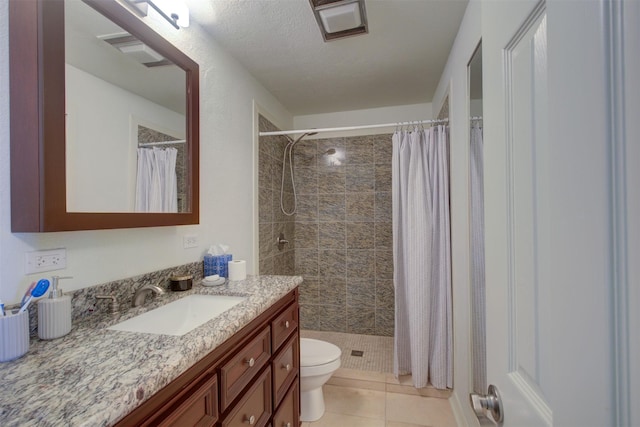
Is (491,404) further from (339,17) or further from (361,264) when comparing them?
(361,264)

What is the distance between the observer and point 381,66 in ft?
7.21

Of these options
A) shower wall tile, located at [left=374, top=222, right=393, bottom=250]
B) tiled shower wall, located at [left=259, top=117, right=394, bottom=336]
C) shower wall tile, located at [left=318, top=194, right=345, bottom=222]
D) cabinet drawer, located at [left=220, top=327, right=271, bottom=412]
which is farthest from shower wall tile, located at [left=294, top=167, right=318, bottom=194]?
cabinet drawer, located at [left=220, top=327, right=271, bottom=412]

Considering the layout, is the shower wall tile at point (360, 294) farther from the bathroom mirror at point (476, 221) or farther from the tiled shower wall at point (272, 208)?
the bathroom mirror at point (476, 221)

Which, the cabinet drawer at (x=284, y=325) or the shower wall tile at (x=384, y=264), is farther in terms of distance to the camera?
the shower wall tile at (x=384, y=264)

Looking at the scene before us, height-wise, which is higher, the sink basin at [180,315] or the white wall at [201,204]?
the white wall at [201,204]

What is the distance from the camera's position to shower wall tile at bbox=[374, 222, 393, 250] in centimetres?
301

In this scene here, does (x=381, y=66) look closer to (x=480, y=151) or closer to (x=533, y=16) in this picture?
(x=480, y=151)

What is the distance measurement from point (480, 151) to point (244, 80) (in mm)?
1776

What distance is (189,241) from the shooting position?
1559 millimetres

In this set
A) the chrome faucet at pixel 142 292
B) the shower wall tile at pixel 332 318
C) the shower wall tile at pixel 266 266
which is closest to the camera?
the chrome faucet at pixel 142 292

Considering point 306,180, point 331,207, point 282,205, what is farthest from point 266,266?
point 306,180

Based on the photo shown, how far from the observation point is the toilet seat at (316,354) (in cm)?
176

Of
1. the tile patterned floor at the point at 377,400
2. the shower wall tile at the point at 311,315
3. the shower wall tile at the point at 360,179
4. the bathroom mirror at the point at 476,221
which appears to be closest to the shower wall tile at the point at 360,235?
the shower wall tile at the point at 360,179

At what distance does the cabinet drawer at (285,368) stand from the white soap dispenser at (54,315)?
2.63 ft
